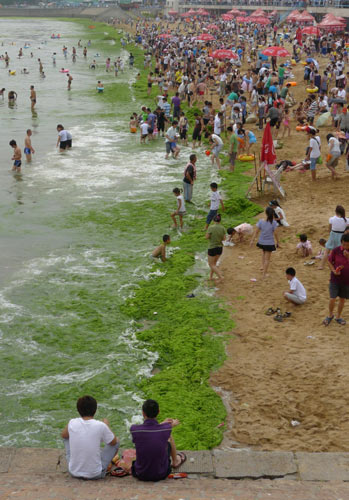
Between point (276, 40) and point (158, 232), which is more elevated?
point (276, 40)

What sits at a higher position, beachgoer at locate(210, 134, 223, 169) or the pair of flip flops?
beachgoer at locate(210, 134, 223, 169)

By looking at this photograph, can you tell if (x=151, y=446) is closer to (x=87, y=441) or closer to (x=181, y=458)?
(x=87, y=441)

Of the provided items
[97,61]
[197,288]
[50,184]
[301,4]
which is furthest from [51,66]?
[197,288]

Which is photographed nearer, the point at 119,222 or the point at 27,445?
the point at 27,445

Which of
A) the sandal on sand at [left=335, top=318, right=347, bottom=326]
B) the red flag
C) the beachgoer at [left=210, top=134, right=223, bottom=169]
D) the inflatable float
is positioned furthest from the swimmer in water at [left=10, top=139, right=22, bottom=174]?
the sandal on sand at [left=335, top=318, right=347, bottom=326]

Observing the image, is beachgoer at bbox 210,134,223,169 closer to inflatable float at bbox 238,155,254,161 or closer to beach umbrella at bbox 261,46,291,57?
inflatable float at bbox 238,155,254,161

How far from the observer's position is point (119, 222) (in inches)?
670

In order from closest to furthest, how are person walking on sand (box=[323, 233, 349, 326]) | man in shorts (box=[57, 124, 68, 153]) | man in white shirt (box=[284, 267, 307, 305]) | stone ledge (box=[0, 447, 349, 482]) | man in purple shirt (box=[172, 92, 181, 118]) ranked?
1. stone ledge (box=[0, 447, 349, 482])
2. person walking on sand (box=[323, 233, 349, 326])
3. man in white shirt (box=[284, 267, 307, 305])
4. man in shorts (box=[57, 124, 68, 153])
5. man in purple shirt (box=[172, 92, 181, 118])

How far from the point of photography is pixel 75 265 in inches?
560

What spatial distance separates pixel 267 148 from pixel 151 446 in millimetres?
12423

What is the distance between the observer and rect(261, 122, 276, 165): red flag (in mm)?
16891

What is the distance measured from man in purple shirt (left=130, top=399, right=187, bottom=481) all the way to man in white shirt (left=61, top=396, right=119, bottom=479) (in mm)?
336

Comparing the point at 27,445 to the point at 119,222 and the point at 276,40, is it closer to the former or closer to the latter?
the point at 119,222

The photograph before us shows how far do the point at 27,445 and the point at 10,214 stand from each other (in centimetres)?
Answer: 1125
